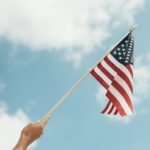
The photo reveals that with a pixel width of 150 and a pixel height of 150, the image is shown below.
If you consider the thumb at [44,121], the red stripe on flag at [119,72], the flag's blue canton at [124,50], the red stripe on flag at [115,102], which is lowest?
the thumb at [44,121]

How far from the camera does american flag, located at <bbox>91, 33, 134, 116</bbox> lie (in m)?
17.1

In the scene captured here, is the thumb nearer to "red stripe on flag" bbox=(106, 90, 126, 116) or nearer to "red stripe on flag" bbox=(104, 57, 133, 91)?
"red stripe on flag" bbox=(106, 90, 126, 116)

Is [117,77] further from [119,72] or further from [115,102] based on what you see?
[115,102]

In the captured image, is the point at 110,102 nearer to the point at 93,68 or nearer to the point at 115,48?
the point at 93,68

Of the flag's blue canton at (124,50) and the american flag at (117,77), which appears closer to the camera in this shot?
the american flag at (117,77)

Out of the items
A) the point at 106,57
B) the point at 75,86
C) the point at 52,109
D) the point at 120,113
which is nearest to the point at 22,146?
the point at 52,109

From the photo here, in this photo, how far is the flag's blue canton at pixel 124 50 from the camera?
18.6m

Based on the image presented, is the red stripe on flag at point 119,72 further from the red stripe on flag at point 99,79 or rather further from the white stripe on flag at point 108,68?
the red stripe on flag at point 99,79

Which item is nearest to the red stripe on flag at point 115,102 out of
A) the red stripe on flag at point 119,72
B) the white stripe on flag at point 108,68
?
the red stripe on flag at point 119,72

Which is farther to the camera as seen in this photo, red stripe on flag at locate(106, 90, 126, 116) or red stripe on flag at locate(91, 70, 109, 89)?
red stripe on flag at locate(91, 70, 109, 89)

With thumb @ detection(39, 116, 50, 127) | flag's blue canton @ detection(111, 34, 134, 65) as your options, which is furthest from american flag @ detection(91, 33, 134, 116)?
thumb @ detection(39, 116, 50, 127)

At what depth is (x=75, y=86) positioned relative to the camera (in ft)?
49.6

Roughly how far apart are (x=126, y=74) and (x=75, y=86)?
10.5 ft

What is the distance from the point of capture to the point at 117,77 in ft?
57.9
